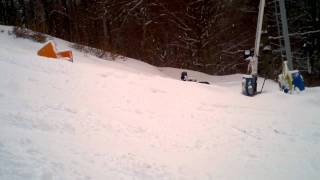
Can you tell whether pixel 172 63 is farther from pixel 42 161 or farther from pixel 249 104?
pixel 42 161

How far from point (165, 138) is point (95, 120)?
1.11 meters

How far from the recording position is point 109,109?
693 cm

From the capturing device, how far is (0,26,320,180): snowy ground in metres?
4.62

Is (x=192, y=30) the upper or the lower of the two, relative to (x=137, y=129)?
upper

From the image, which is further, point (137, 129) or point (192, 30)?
point (192, 30)

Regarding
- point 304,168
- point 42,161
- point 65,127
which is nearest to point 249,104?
point 304,168

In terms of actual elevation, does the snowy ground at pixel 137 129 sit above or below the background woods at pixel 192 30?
below

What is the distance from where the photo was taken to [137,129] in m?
6.25

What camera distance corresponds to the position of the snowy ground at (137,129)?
4.62 m

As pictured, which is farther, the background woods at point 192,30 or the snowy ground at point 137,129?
the background woods at point 192,30

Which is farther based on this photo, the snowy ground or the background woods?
the background woods

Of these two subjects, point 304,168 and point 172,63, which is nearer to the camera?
point 304,168

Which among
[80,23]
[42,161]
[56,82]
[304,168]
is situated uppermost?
[80,23]

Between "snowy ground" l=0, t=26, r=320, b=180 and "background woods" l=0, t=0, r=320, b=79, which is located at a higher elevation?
"background woods" l=0, t=0, r=320, b=79
